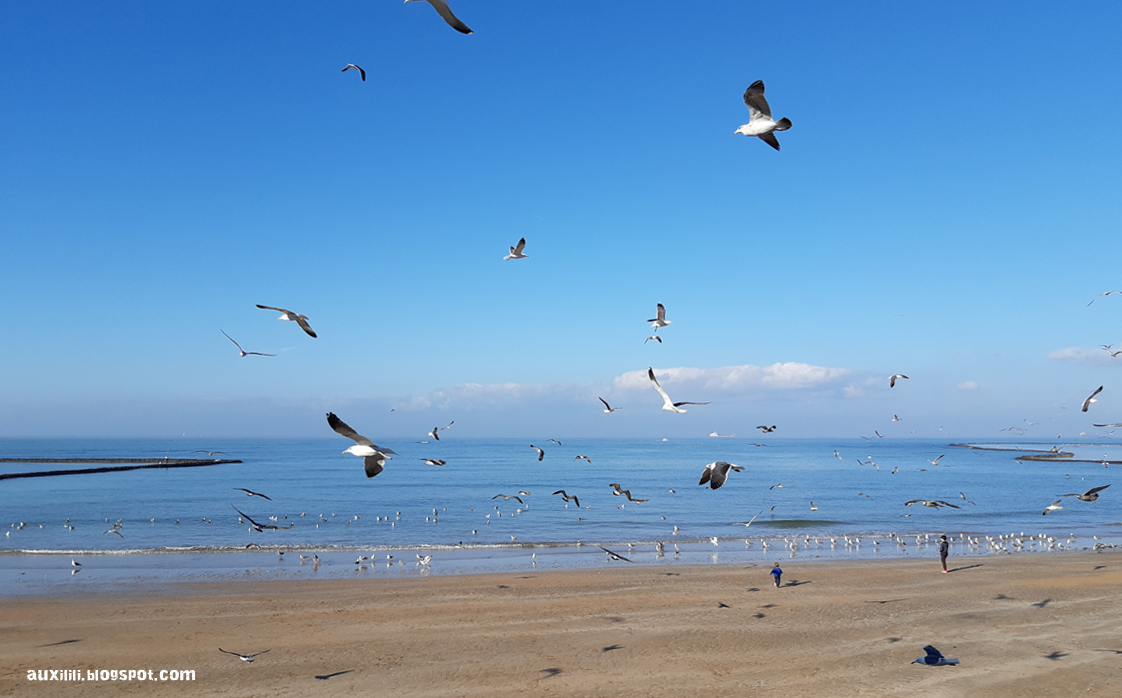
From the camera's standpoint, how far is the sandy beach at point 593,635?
581 inches

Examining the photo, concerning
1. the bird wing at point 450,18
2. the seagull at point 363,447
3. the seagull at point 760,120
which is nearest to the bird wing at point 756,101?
the seagull at point 760,120

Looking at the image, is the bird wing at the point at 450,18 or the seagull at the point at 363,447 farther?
the seagull at the point at 363,447

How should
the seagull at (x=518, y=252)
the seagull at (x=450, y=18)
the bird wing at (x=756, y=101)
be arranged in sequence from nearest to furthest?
the seagull at (x=450, y=18), the bird wing at (x=756, y=101), the seagull at (x=518, y=252)

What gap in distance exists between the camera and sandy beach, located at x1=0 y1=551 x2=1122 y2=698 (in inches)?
581

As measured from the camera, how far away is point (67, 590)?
23812 millimetres

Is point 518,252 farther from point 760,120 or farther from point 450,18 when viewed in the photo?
point 450,18

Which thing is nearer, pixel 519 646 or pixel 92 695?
pixel 92 695

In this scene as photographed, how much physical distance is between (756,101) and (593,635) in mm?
14445

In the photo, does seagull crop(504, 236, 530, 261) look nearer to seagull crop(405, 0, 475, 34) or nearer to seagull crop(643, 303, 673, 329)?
seagull crop(643, 303, 673, 329)

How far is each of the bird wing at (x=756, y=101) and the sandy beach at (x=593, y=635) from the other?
1169 cm

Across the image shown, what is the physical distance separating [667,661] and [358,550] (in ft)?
72.4

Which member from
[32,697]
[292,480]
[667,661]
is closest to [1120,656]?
[667,661]

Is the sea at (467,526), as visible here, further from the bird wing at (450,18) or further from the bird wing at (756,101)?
the bird wing at (450,18)

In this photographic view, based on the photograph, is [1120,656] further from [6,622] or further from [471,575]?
[6,622]
